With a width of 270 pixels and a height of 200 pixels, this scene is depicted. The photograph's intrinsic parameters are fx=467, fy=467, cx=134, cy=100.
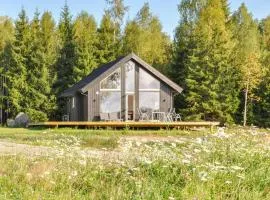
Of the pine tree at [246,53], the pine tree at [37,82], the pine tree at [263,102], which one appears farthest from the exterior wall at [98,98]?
the pine tree at [263,102]

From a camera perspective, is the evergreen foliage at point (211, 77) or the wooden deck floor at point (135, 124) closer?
the wooden deck floor at point (135, 124)

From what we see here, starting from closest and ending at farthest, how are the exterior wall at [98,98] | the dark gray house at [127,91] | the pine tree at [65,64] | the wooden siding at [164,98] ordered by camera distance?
the exterior wall at [98,98] → the dark gray house at [127,91] → the wooden siding at [164,98] → the pine tree at [65,64]

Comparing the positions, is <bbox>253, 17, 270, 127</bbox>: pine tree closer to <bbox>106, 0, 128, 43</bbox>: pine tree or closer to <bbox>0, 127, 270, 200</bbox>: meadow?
→ <bbox>106, 0, 128, 43</bbox>: pine tree

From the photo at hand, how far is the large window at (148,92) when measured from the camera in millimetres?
31798

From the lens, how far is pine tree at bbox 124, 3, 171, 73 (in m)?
42.2

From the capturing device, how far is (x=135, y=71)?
31703 mm

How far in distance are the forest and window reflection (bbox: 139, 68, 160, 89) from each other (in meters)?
6.86

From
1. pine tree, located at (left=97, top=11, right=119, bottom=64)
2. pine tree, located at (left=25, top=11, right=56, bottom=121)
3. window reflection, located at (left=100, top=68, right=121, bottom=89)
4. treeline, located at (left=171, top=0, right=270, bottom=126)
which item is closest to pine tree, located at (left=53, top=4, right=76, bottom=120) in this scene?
pine tree, located at (left=25, top=11, right=56, bottom=121)

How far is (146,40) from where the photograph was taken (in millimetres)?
42625

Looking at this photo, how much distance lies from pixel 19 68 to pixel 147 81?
14253mm

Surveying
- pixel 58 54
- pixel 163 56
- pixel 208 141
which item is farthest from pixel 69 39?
pixel 208 141

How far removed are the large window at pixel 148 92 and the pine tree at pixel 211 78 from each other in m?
6.61

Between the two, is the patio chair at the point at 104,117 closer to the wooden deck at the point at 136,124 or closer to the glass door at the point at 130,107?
the glass door at the point at 130,107

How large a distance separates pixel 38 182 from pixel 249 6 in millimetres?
46395
